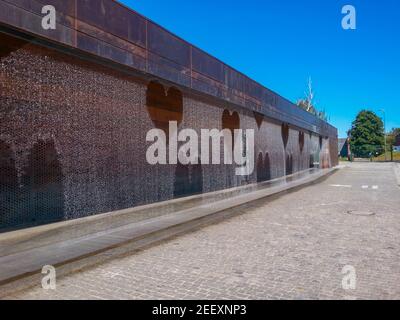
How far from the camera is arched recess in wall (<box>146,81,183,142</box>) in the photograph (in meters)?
12.6

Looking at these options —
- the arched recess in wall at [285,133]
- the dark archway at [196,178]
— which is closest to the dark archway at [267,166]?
the arched recess in wall at [285,133]

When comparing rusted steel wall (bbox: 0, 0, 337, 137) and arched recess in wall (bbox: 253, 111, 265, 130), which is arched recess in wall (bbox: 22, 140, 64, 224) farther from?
arched recess in wall (bbox: 253, 111, 265, 130)

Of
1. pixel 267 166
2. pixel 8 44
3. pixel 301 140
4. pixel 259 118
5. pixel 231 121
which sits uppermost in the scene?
pixel 259 118

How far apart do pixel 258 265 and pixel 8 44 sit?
6.61m

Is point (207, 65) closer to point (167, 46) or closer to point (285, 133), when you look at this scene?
point (167, 46)

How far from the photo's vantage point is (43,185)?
28.3 feet

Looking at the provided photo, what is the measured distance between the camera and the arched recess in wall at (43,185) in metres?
8.28

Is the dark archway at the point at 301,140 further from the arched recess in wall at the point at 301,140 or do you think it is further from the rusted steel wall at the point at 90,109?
the rusted steel wall at the point at 90,109

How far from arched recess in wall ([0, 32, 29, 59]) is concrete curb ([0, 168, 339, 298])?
13.4 feet

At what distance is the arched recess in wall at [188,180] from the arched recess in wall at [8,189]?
6747 mm

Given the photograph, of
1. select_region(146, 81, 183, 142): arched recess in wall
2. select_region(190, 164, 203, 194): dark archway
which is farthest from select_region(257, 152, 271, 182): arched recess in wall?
select_region(146, 81, 183, 142): arched recess in wall

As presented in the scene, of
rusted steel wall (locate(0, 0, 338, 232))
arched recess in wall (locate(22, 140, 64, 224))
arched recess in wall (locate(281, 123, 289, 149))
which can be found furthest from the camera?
arched recess in wall (locate(281, 123, 289, 149))

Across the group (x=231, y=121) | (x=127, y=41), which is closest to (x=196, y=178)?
(x=231, y=121)

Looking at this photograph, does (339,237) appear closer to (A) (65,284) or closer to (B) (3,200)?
(A) (65,284)
